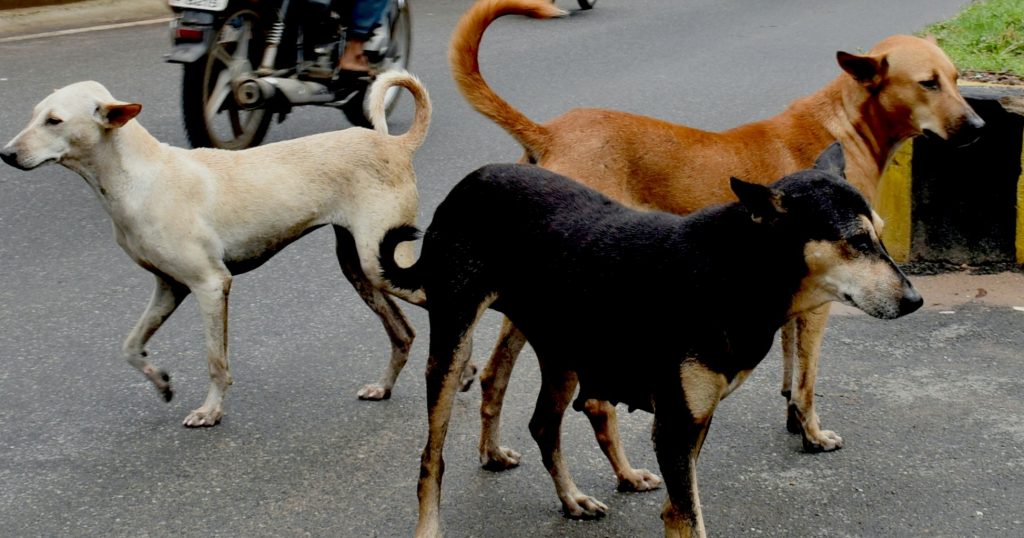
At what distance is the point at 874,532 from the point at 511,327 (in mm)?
1374

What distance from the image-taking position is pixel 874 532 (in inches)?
160

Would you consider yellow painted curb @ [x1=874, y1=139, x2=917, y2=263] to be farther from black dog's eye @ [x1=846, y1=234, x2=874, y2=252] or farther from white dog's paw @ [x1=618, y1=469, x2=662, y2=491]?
black dog's eye @ [x1=846, y1=234, x2=874, y2=252]

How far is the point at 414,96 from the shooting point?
5.15 m

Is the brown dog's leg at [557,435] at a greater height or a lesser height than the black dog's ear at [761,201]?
lesser

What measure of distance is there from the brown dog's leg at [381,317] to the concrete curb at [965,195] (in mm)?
2720

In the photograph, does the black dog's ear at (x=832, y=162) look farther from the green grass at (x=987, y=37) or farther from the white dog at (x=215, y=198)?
the green grass at (x=987, y=37)

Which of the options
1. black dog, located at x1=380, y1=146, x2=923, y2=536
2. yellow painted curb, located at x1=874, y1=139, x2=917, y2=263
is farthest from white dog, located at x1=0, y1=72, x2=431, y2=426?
yellow painted curb, located at x1=874, y1=139, x2=917, y2=263

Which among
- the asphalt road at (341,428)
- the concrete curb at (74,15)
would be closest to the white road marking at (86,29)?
the concrete curb at (74,15)

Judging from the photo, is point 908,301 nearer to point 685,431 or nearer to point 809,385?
point 685,431

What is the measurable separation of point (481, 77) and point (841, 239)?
199 centimetres

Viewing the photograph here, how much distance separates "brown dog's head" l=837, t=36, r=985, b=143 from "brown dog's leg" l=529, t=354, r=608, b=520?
1921mm

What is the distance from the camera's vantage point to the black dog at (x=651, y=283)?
3.31 metres

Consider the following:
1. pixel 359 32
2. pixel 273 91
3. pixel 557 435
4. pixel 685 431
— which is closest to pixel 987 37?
pixel 359 32

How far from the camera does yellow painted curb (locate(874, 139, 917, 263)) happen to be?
6387mm
